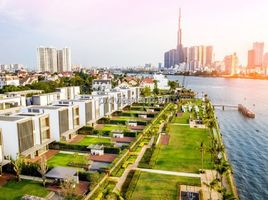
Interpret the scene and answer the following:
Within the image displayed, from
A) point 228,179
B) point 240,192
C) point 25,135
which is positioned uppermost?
point 25,135

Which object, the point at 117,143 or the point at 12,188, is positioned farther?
the point at 117,143

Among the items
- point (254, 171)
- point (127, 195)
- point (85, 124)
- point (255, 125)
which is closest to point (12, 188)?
point (127, 195)

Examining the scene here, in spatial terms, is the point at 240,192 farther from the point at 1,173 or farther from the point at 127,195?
the point at 1,173

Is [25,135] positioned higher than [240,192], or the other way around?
[25,135]

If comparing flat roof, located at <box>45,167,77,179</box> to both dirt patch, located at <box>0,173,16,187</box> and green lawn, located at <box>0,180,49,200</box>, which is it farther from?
dirt patch, located at <box>0,173,16,187</box>

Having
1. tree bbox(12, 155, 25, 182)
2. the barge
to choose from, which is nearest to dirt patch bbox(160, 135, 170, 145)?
tree bbox(12, 155, 25, 182)

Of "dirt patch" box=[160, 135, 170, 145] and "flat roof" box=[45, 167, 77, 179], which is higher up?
"flat roof" box=[45, 167, 77, 179]
